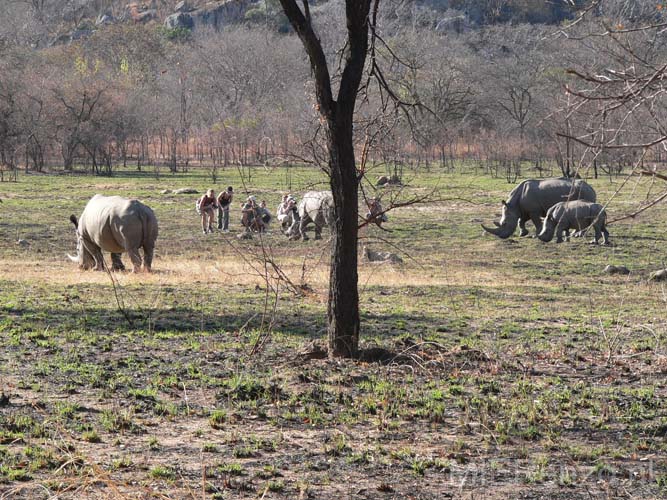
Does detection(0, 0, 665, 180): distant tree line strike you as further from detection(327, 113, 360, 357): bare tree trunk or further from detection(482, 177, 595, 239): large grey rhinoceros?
detection(327, 113, 360, 357): bare tree trunk

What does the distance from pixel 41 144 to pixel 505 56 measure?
55.8m

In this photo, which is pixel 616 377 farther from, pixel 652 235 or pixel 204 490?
→ pixel 652 235

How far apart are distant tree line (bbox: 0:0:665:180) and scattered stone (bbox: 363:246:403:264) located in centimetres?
1073

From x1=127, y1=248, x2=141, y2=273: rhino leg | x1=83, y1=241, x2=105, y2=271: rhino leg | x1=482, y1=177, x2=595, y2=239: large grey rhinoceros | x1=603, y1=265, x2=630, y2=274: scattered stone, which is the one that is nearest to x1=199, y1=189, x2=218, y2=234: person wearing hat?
x1=482, y1=177, x2=595, y2=239: large grey rhinoceros

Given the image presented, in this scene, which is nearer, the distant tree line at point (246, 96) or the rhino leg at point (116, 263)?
the rhino leg at point (116, 263)

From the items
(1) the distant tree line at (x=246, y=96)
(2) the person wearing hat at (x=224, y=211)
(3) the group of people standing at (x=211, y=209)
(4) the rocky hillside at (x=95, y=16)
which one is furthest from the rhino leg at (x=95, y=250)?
(4) the rocky hillside at (x=95, y=16)

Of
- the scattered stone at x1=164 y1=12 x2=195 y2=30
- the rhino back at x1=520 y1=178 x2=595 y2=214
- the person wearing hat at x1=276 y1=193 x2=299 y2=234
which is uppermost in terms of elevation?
the scattered stone at x1=164 y1=12 x2=195 y2=30

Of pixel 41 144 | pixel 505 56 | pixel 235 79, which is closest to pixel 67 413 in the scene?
pixel 41 144

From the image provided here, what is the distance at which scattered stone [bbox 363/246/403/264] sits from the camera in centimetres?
2345

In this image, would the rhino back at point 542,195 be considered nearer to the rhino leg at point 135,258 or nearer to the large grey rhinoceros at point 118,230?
the large grey rhinoceros at point 118,230

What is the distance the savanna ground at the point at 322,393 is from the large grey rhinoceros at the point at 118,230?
226cm

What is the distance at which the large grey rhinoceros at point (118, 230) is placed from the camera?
19.6m

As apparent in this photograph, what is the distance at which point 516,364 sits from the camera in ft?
31.4

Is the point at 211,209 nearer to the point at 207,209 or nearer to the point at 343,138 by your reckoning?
the point at 207,209
